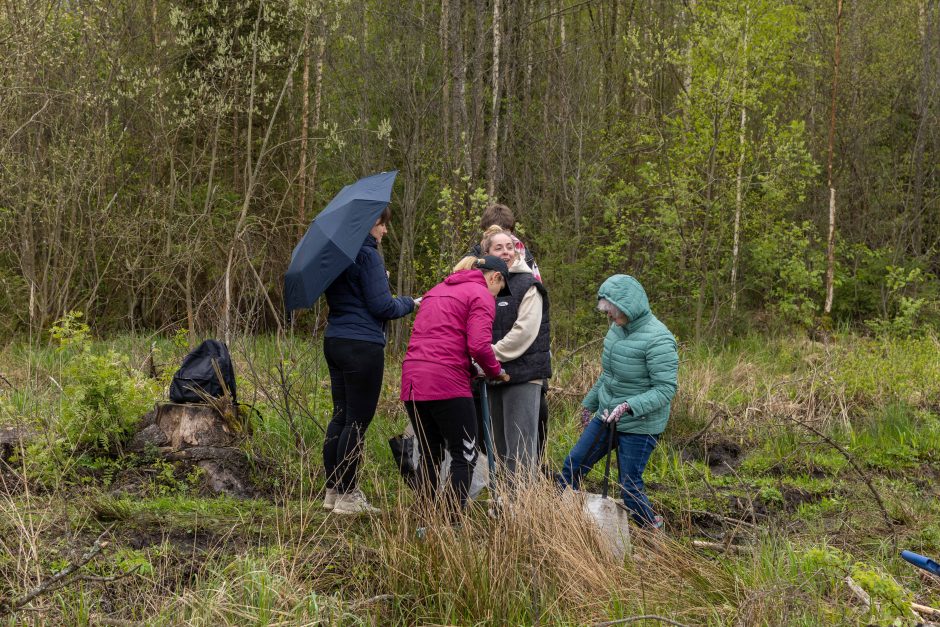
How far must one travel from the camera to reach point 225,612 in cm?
373

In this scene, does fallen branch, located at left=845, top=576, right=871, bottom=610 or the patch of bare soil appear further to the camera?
the patch of bare soil

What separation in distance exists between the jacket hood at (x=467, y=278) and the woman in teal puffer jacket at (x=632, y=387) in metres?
0.66

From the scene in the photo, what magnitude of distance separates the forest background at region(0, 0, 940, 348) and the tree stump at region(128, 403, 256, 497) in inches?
127

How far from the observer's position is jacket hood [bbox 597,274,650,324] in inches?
A: 203

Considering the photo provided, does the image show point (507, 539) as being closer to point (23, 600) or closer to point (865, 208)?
point (23, 600)

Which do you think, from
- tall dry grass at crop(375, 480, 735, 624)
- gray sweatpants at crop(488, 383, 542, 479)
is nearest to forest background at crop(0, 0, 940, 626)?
tall dry grass at crop(375, 480, 735, 624)

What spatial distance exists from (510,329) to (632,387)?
32.0 inches

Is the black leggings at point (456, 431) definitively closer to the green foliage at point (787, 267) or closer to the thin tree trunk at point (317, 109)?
the green foliage at point (787, 267)

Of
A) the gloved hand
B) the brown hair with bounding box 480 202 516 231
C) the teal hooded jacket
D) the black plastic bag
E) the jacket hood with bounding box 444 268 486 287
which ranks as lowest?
the black plastic bag

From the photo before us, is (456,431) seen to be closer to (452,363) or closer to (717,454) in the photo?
(452,363)

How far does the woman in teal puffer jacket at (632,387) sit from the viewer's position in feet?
16.9

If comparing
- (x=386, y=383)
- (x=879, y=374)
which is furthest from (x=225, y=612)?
(x=879, y=374)

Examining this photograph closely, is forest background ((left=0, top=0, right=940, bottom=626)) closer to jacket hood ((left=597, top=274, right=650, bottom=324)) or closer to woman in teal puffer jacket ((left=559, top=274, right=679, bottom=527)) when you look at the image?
woman in teal puffer jacket ((left=559, top=274, right=679, bottom=527))

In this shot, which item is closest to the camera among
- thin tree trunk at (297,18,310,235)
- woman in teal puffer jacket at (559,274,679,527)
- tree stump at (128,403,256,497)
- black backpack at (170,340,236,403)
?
woman in teal puffer jacket at (559,274,679,527)
